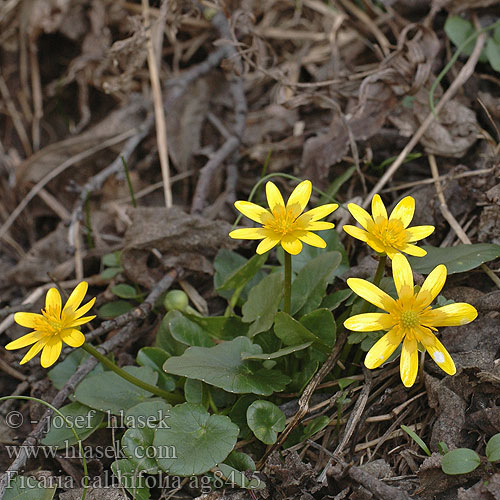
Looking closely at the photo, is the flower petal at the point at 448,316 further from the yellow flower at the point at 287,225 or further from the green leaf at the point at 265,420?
the green leaf at the point at 265,420

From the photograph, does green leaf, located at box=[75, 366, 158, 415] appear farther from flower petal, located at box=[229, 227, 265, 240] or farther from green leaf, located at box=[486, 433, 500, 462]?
green leaf, located at box=[486, 433, 500, 462]

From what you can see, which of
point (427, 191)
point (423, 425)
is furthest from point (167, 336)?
point (427, 191)

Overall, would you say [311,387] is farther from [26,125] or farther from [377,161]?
[26,125]

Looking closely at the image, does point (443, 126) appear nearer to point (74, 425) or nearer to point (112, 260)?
point (112, 260)

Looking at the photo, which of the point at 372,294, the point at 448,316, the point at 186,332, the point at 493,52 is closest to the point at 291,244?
the point at 372,294

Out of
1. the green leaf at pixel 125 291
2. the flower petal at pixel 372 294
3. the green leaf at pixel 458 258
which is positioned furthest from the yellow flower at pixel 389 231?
the green leaf at pixel 125 291

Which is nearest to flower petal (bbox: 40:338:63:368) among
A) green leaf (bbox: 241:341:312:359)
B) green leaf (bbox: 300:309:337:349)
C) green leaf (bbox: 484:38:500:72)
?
green leaf (bbox: 241:341:312:359)
